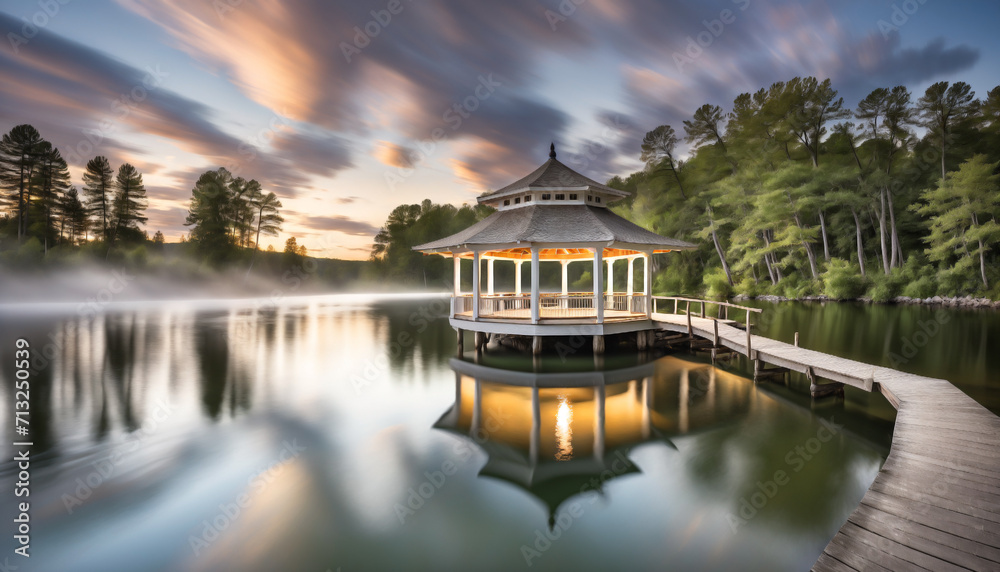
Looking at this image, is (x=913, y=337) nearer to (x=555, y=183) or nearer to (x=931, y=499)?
(x=555, y=183)

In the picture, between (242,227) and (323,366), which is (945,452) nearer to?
(323,366)

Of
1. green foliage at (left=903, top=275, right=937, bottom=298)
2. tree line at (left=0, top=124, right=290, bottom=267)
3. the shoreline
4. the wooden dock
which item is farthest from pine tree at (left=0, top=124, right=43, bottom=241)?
green foliage at (left=903, top=275, right=937, bottom=298)

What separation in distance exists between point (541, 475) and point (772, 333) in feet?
54.5

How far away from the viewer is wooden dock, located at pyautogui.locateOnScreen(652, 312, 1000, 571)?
3.18 metres

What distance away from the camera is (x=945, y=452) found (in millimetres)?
4902

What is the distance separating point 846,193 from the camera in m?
30.3

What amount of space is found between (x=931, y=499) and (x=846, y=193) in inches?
1352

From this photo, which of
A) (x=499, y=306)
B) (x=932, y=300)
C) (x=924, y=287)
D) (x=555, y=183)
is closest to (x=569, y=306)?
(x=499, y=306)

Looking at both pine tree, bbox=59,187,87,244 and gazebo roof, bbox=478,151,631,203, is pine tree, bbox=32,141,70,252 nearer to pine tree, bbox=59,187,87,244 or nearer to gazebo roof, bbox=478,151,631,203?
pine tree, bbox=59,187,87,244

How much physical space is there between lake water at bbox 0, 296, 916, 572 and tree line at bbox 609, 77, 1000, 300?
2663 cm

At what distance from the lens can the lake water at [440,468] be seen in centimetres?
462

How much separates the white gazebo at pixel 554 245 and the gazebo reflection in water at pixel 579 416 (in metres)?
1.90

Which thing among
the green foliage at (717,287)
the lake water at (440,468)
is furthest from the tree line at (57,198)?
the green foliage at (717,287)

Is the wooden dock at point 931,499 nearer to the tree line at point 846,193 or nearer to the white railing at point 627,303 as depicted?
the white railing at point 627,303
